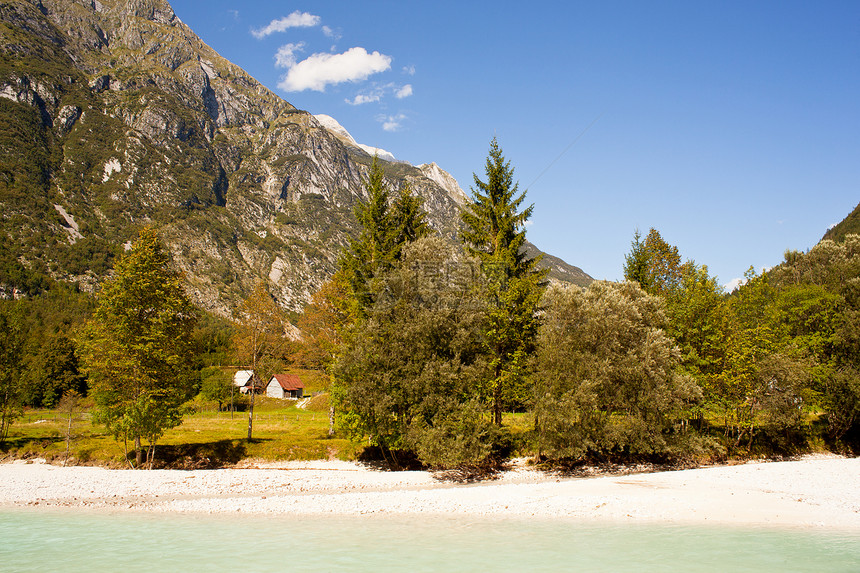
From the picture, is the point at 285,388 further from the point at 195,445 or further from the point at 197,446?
the point at 197,446

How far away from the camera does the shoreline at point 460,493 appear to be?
77.0 ft

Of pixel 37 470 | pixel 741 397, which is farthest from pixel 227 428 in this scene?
pixel 741 397

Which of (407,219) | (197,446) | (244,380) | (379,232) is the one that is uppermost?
(407,219)

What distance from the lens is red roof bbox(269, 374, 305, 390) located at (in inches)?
3984

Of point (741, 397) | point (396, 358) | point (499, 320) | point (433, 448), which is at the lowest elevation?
point (433, 448)

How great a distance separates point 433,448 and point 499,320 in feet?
33.4

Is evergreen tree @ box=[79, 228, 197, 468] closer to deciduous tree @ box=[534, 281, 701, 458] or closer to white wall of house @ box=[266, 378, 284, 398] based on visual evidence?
deciduous tree @ box=[534, 281, 701, 458]

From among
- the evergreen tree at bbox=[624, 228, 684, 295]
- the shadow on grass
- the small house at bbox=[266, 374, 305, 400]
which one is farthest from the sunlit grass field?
the small house at bbox=[266, 374, 305, 400]

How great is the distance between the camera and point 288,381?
338ft

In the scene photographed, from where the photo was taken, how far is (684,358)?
38.8 m

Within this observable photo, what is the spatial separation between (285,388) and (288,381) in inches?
87.6

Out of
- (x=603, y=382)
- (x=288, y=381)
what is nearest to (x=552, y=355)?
(x=603, y=382)

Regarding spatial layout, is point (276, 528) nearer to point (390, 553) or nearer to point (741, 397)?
point (390, 553)

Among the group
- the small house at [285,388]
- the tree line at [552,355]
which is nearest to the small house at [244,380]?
the small house at [285,388]
